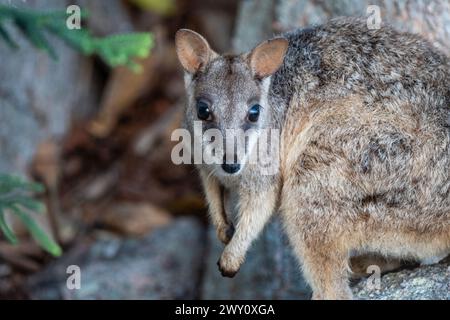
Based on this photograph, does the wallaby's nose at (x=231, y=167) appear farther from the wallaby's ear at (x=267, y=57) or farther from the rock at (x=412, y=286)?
the rock at (x=412, y=286)

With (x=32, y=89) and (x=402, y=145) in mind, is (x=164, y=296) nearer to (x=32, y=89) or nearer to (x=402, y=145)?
(x=32, y=89)

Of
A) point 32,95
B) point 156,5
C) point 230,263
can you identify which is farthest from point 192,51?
point 156,5

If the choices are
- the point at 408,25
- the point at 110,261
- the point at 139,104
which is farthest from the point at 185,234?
the point at 408,25

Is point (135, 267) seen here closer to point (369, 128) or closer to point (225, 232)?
point (225, 232)

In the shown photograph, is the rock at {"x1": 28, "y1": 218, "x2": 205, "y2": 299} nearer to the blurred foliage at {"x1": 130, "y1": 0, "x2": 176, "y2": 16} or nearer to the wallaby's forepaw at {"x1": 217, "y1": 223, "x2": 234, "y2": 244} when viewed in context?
the wallaby's forepaw at {"x1": 217, "y1": 223, "x2": 234, "y2": 244}

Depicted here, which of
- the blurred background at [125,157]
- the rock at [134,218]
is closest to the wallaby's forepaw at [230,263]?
the blurred background at [125,157]
